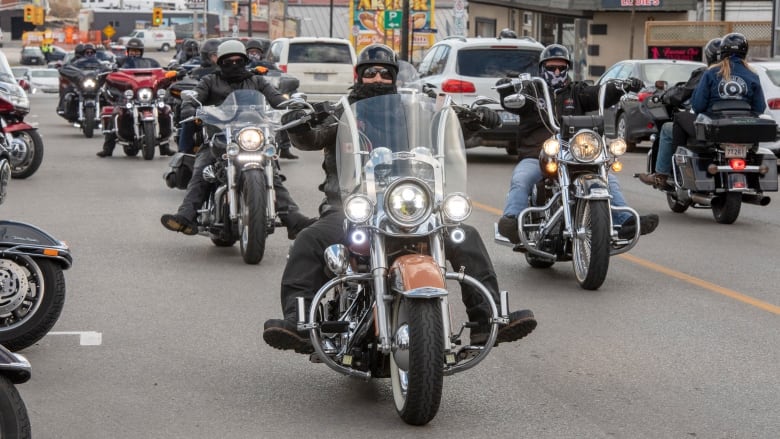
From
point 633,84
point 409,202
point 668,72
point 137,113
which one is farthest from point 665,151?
point 668,72

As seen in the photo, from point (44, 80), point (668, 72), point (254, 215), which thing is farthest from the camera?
point (44, 80)

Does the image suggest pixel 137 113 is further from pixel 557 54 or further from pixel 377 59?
pixel 377 59

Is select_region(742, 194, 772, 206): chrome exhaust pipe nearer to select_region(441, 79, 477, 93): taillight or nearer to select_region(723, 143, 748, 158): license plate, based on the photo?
select_region(723, 143, 748, 158): license plate

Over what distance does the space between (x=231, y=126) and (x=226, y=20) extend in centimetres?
11166

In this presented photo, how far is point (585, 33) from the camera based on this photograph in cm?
4594

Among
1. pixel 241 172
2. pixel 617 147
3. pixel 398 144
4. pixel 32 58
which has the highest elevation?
pixel 32 58

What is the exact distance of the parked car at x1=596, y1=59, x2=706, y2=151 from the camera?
81.3ft

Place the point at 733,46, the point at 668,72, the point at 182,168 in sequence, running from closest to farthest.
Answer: the point at 182,168
the point at 733,46
the point at 668,72

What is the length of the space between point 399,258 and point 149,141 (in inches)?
637

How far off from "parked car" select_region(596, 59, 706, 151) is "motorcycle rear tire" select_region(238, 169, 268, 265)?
1398 cm

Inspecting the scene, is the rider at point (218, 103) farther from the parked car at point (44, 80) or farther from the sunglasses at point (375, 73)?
the parked car at point (44, 80)

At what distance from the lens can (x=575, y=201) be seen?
10336mm

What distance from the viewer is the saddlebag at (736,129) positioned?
1397cm

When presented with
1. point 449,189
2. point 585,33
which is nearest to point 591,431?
point 449,189
